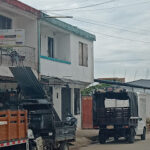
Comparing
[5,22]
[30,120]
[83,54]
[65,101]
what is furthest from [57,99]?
[30,120]

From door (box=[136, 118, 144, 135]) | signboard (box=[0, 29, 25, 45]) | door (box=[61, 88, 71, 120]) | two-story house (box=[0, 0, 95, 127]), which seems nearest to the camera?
signboard (box=[0, 29, 25, 45])

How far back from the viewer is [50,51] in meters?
26.3

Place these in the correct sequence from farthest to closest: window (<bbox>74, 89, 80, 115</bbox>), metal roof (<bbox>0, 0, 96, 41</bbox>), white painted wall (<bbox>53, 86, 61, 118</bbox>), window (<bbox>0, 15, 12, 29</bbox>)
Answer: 1. window (<bbox>74, 89, 80, 115</bbox>)
2. white painted wall (<bbox>53, 86, 61, 118</bbox>)
3. window (<bbox>0, 15, 12, 29</bbox>)
4. metal roof (<bbox>0, 0, 96, 41</bbox>)

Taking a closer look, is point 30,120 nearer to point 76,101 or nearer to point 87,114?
point 76,101

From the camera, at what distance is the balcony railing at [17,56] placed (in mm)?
19484

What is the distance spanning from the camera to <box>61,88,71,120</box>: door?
1064 inches

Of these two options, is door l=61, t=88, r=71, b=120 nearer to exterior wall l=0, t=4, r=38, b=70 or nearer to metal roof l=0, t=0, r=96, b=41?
metal roof l=0, t=0, r=96, b=41

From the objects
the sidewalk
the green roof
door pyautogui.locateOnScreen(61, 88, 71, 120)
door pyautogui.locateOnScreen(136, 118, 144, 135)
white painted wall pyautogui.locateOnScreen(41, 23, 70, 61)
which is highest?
the green roof

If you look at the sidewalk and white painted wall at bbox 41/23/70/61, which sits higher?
white painted wall at bbox 41/23/70/61

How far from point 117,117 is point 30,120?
8.55 meters

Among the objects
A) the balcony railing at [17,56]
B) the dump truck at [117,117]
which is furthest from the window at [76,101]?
the balcony railing at [17,56]

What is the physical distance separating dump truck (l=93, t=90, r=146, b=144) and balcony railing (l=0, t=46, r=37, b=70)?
4275 mm

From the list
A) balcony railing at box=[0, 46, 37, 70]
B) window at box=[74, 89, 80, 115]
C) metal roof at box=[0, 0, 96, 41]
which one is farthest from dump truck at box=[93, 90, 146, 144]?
window at box=[74, 89, 80, 115]

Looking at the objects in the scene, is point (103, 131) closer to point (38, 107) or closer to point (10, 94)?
point (38, 107)
